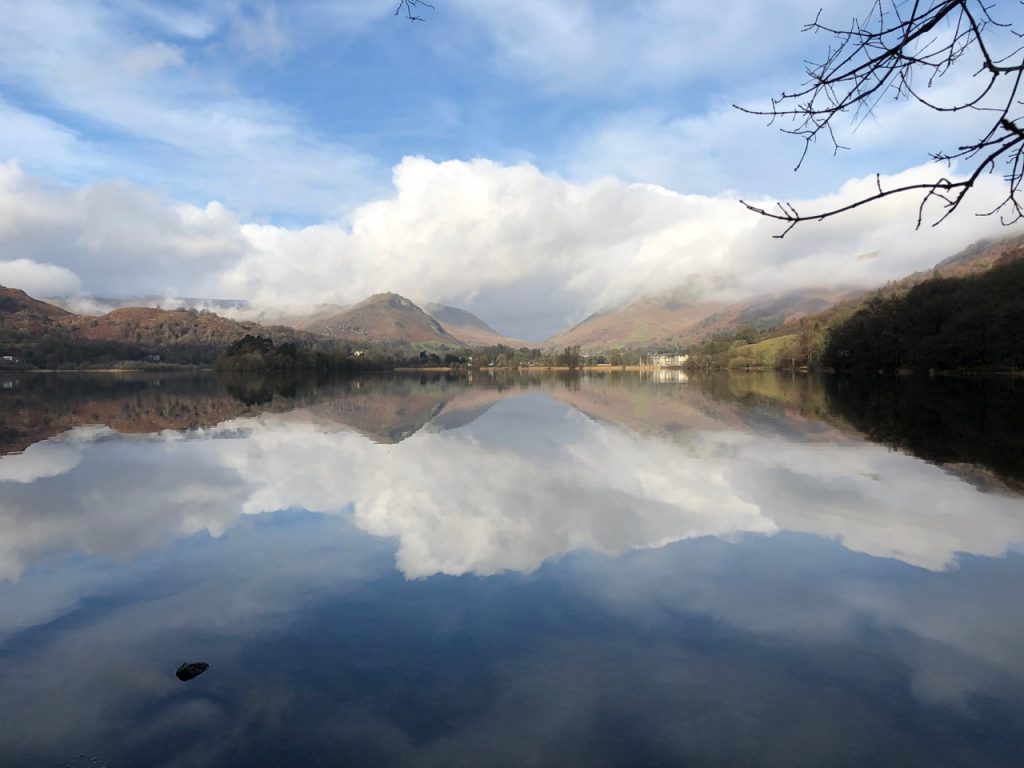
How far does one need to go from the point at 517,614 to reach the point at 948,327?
69655 millimetres

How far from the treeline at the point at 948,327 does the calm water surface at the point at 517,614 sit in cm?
5116

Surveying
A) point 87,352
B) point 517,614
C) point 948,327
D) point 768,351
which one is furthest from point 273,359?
point 517,614

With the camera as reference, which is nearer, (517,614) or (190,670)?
(190,670)

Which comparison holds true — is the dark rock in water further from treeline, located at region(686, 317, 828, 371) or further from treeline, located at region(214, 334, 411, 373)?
treeline, located at region(214, 334, 411, 373)

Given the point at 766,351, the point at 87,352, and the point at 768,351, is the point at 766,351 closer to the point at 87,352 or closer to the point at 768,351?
the point at 768,351

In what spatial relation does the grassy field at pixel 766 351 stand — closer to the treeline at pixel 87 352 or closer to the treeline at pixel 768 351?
the treeline at pixel 768 351

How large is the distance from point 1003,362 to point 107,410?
73024 millimetres

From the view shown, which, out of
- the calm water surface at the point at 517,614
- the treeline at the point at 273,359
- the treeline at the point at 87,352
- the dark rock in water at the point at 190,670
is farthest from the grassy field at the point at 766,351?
the treeline at the point at 87,352

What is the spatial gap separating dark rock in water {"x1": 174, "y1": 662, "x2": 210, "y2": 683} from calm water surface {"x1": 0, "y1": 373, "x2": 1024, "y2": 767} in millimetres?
104

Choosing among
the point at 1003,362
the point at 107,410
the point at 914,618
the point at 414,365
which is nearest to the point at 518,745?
the point at 914,618

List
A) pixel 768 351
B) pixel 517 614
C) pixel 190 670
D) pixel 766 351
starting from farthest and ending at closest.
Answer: pixel 766 351
pixel 768 351
pixel 517 614
pixel 190 670

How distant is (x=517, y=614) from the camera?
23.6 ft

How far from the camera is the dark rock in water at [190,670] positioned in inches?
229

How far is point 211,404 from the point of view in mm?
43312
